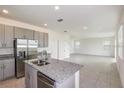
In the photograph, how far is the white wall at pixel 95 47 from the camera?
12420 millimetres

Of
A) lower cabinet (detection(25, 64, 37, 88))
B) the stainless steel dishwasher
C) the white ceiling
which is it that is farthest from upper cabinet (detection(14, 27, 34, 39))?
the stainless steel dishwasher

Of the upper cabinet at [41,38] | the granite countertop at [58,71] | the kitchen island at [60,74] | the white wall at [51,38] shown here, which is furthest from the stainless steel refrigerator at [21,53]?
the granite countertop at [58,71]

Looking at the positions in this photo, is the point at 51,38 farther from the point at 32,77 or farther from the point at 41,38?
the point at 32,77

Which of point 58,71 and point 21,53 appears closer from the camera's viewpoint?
point 58,71

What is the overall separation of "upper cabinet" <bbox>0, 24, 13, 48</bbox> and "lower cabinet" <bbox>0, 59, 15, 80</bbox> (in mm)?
675

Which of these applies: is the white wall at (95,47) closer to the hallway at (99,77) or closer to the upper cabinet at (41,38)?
the hallway at (99,77)

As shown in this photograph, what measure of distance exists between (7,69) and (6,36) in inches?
54.4

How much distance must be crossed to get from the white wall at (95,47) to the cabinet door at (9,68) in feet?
37.4

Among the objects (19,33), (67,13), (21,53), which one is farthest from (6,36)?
(67,13)

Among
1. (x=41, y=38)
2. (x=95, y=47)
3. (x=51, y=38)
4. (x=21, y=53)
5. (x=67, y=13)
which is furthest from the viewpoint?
(x=95, y=47)

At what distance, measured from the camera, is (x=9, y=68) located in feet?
13.5

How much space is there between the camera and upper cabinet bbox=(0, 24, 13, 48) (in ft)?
13.3
